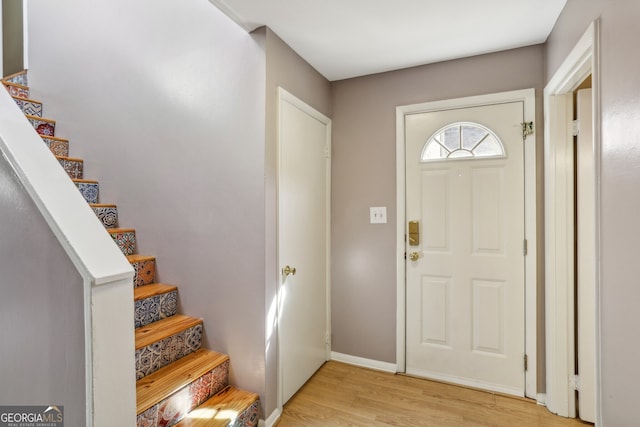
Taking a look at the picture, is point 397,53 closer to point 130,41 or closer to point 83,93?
point 130,41

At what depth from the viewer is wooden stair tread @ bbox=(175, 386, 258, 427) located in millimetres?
1585

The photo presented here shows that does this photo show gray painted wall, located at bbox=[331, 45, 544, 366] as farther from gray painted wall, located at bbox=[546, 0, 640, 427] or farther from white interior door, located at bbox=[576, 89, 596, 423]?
gray painted wall, located at bbox=[546, 0, 640, 427]

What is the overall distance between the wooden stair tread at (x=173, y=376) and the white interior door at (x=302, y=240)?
44 centimetres

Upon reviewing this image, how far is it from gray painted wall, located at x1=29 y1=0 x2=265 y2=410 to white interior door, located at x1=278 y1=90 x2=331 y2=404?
0.67 ft

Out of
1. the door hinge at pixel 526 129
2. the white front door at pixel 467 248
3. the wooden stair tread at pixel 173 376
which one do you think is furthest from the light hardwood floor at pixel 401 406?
the door hinge at pixel 526 129

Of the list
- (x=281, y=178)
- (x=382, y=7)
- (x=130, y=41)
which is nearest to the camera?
(x=382, y=7)

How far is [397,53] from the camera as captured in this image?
2160 mm

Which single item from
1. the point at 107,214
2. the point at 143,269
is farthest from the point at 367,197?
the point at 107,214

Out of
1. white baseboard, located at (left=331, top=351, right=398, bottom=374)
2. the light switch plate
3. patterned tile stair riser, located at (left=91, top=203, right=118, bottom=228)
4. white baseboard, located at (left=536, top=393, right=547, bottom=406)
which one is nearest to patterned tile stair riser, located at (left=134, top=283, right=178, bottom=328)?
patterned tile stair riser, located at (left=91, top=203, right=118, bottom=228)

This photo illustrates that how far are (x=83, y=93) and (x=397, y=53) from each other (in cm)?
243

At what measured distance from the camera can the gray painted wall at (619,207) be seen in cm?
100

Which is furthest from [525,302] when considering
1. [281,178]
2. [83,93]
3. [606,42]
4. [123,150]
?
[83,93]

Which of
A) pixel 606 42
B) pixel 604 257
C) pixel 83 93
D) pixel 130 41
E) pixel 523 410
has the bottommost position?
pixel 523 410

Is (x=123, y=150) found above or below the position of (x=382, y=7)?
below
